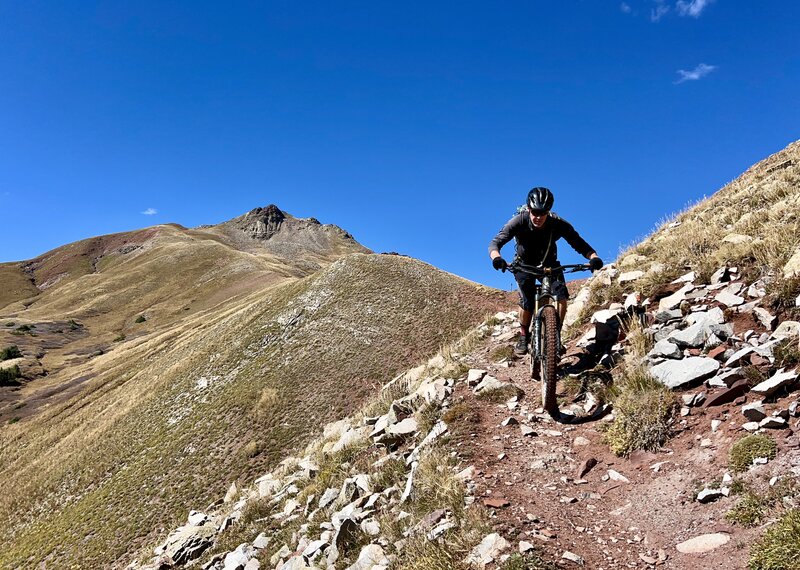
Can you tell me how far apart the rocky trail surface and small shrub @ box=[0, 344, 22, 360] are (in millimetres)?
110593

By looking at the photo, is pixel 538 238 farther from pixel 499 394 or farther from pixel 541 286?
pixel 499 394

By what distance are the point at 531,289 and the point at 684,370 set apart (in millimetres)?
3278

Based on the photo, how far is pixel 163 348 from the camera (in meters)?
66.2

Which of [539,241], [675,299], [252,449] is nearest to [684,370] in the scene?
[675,299]

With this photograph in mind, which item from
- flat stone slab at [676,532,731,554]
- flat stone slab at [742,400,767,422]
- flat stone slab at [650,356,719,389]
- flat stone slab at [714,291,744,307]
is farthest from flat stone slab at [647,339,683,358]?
flat stone slab at [676,532,731,554]

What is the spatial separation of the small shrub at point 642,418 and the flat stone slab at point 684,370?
5.3 inches

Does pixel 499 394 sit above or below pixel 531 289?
below

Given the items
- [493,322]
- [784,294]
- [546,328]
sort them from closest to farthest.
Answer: [784,294]
[546,328]
[493,322]

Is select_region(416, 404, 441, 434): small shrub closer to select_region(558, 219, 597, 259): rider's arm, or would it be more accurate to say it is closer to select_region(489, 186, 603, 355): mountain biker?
select_region(489, 186, 603, 355): mountain biker

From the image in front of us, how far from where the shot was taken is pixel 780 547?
4.09 meters

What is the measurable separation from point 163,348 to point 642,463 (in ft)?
235

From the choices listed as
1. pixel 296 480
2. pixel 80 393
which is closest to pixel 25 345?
pixel 80 393

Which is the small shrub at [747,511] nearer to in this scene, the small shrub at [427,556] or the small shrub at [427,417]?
the small shrub at [427,556]

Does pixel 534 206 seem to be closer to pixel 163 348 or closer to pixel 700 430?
pixel 700 430
